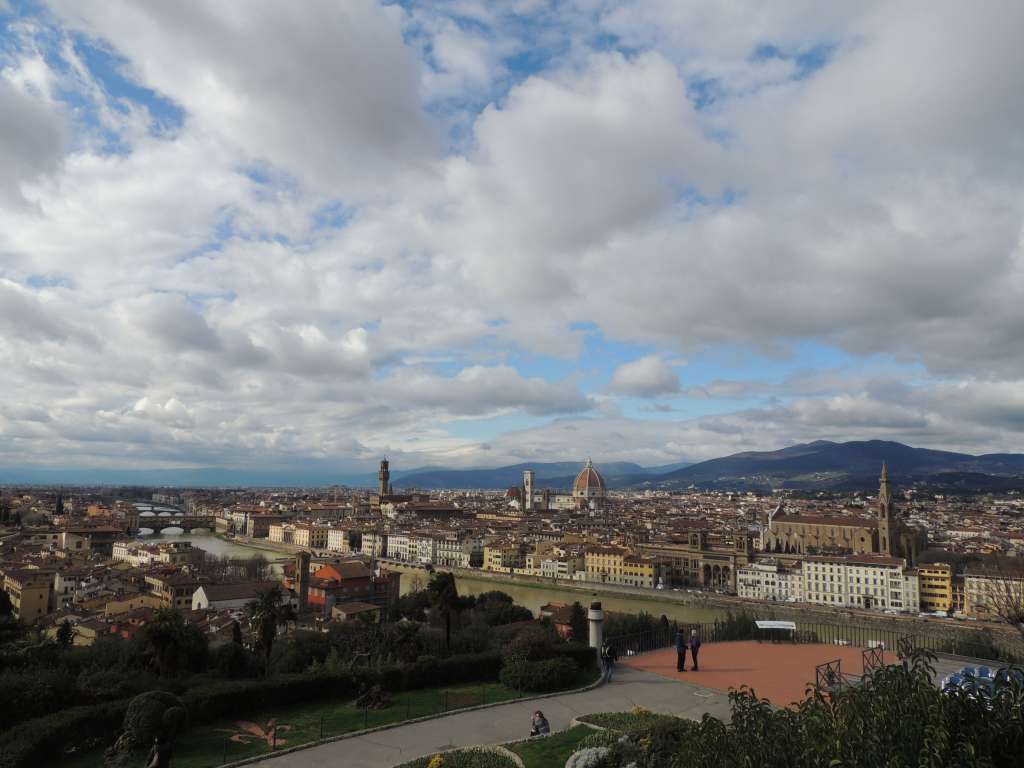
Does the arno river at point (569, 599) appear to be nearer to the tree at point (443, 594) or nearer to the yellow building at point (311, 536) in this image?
the yellow building at point (311, 536)

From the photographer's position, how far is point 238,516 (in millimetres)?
89188

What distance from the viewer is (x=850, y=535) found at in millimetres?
57312

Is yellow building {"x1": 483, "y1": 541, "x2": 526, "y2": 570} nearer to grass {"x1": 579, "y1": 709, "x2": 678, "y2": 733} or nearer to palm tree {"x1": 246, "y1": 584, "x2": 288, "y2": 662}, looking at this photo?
palm tree {"x1": 246, "y1": 584, "x2": 288, "y2": 662}

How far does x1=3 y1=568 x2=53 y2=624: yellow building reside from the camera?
31.4 metres

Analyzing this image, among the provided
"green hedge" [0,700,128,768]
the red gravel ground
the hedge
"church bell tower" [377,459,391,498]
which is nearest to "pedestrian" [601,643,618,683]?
the red gravel ground

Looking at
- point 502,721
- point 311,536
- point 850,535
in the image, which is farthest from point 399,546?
point 502,721

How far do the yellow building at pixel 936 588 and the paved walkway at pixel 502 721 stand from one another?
36.8 metres

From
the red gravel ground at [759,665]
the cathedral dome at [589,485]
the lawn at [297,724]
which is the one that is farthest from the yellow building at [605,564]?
the cathedral dome at [589,485]

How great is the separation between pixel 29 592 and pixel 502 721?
32.7 meters

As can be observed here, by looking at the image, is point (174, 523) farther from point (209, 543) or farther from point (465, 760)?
point (465, 760)

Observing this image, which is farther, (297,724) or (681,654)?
(681,654)

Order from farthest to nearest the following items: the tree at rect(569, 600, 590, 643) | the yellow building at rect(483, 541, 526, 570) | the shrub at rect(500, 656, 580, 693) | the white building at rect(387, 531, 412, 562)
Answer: the white building at rect(387, 531, 412, 562) → the yellow building at rect(483, 541, 526, 570) → the tree at rect(569, 600, 590, 643) → the shrub at rect(500, 656, 580, 693)

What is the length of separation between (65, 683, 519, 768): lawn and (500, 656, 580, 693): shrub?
0.54 ft

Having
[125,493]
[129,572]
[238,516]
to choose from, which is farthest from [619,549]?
[125,493]
